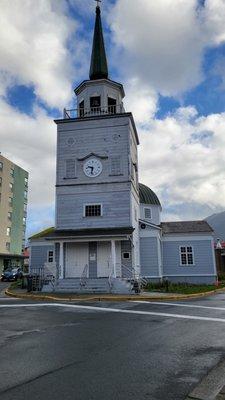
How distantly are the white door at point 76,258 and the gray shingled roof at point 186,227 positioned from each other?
1106 cm

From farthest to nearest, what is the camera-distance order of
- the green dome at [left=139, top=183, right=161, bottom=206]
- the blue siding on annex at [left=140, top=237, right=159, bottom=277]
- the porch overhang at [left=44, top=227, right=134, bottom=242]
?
the green dome at [left=139, top=183, right=161, bottom=206]
the blue siding on annex at [left=140, top=237, right=159, bottom=277]
the porch overhang at [left=44, top=227, right=134, bottom=242]

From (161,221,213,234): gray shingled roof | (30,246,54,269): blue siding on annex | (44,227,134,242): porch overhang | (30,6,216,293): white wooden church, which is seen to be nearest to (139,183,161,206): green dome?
(161,221,213,234): gray shingled roof

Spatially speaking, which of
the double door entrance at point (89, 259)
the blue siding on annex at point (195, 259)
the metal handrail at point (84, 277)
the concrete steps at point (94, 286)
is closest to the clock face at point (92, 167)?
the double door entrance at point (89, 259)

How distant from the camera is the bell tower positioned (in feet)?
88.1

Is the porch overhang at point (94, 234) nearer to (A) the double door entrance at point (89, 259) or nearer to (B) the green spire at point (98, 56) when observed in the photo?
(A) the double door entrance at point (89, 259)

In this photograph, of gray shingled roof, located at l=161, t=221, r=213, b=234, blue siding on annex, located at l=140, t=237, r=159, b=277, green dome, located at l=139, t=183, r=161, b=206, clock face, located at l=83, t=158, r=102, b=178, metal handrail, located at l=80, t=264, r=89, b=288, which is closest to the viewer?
metal handrail, located at l=80, t=264, r=89, b=288

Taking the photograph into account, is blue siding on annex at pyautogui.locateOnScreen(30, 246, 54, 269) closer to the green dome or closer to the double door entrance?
the double door entrance

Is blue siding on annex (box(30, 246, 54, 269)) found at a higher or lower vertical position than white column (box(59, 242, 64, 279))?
higher

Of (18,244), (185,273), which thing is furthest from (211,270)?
(18,244)

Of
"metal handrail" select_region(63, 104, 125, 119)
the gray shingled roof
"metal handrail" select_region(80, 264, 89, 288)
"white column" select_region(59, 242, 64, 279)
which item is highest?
"metal handrail" select_region(63, 104, 125, 119)

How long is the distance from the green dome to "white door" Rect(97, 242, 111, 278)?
46.7 feet

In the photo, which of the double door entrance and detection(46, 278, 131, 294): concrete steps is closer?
detection(46, 278, 131, 294): concrete steps

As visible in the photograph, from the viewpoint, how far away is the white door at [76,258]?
25938mm

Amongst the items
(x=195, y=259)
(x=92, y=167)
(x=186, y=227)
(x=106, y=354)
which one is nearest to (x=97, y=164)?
(x=92, y=167)
